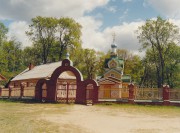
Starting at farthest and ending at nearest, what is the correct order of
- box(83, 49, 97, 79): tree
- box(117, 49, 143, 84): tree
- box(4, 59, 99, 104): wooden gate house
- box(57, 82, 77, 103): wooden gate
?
box(83, 49, 97, 79): tree, box(117, 49, 143, 84): tree, box(57, 82, 77, 103): wooden gate, box(4, 59, 99, 104): wooden gate house

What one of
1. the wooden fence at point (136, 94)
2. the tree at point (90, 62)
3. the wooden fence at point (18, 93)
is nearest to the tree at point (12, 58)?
the tree at point (90, 62)

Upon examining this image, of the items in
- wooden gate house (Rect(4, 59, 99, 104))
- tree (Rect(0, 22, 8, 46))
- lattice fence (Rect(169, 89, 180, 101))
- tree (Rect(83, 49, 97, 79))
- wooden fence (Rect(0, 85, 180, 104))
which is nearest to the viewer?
wooden gate house (Rect(4, 59, 99, 104))

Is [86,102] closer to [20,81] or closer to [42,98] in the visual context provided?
[42,98]

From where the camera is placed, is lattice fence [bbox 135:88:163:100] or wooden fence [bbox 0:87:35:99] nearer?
lattice fence [bbox 135:88:163:100]

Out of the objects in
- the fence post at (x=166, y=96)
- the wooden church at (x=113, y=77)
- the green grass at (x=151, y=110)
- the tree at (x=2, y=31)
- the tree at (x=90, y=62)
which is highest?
the tree at (x=2, y=31)

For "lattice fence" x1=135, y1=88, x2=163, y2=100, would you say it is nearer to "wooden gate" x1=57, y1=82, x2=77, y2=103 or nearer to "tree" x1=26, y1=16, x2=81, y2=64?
"wooden gate" x1=57, y1=82, x2=77, y2=103

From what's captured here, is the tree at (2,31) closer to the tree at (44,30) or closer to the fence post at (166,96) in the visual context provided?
the tree at (44,30)

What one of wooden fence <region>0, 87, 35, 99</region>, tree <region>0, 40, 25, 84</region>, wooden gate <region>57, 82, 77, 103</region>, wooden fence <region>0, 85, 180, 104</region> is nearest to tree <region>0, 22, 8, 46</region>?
tree <region>0, 40, 25, 84</region>

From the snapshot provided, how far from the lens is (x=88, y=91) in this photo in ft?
88.6

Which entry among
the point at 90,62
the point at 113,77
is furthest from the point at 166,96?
the point at 90,62

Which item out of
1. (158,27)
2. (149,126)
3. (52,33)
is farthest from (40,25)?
(149,126)

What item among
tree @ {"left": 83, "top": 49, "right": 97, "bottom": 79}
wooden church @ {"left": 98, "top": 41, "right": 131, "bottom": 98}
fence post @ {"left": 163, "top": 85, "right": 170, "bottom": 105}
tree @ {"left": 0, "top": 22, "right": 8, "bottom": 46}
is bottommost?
fence post @ {"left": 163, "top": 85, "right": 170, "bottom": 105}

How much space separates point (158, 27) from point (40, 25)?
22681mm

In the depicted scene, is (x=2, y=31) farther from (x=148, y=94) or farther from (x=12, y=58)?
(x=148, y=94)
